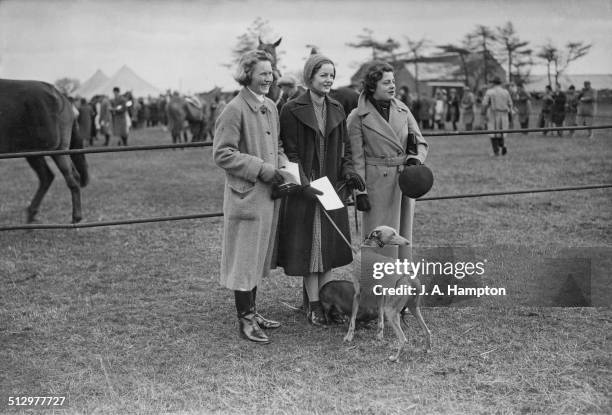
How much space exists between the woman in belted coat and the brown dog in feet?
1.18

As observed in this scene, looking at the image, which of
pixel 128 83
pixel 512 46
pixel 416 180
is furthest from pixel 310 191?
pixel 128 83

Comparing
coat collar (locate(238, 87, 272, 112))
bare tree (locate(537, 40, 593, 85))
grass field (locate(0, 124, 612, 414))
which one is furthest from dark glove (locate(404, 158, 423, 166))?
bare tree (locate(537, 40, 593, 85))

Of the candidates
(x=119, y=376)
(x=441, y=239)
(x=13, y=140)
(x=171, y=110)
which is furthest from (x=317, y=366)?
(x=171, y=110)

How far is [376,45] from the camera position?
36.5 metres

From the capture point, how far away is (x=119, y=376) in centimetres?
353

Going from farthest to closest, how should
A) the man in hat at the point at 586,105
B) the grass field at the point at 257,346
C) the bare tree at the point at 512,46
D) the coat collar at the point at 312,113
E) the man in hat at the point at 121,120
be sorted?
the bare tree at the point at 512,46, the man in hat at the point at 121,120, the man in hat at the point at 586,105, the coat collar at the point at 312,113, the grass field at the point at 257,346

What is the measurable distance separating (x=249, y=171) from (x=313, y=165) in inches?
20.9

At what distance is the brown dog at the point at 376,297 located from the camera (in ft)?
12.0

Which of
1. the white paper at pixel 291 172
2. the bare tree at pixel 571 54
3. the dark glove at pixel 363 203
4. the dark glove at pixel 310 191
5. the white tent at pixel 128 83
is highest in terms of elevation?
the bare tree at pixel 571 54

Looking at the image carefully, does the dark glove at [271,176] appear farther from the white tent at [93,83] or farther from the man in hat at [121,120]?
the white tent at [93,83]

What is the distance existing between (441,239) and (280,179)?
3328 mm

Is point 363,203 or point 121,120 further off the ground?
point 363,203

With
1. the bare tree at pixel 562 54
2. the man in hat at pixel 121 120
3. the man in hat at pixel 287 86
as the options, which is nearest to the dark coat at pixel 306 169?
the man in hat at pixel 287 86

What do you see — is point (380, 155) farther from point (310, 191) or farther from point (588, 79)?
point (588, 79)
